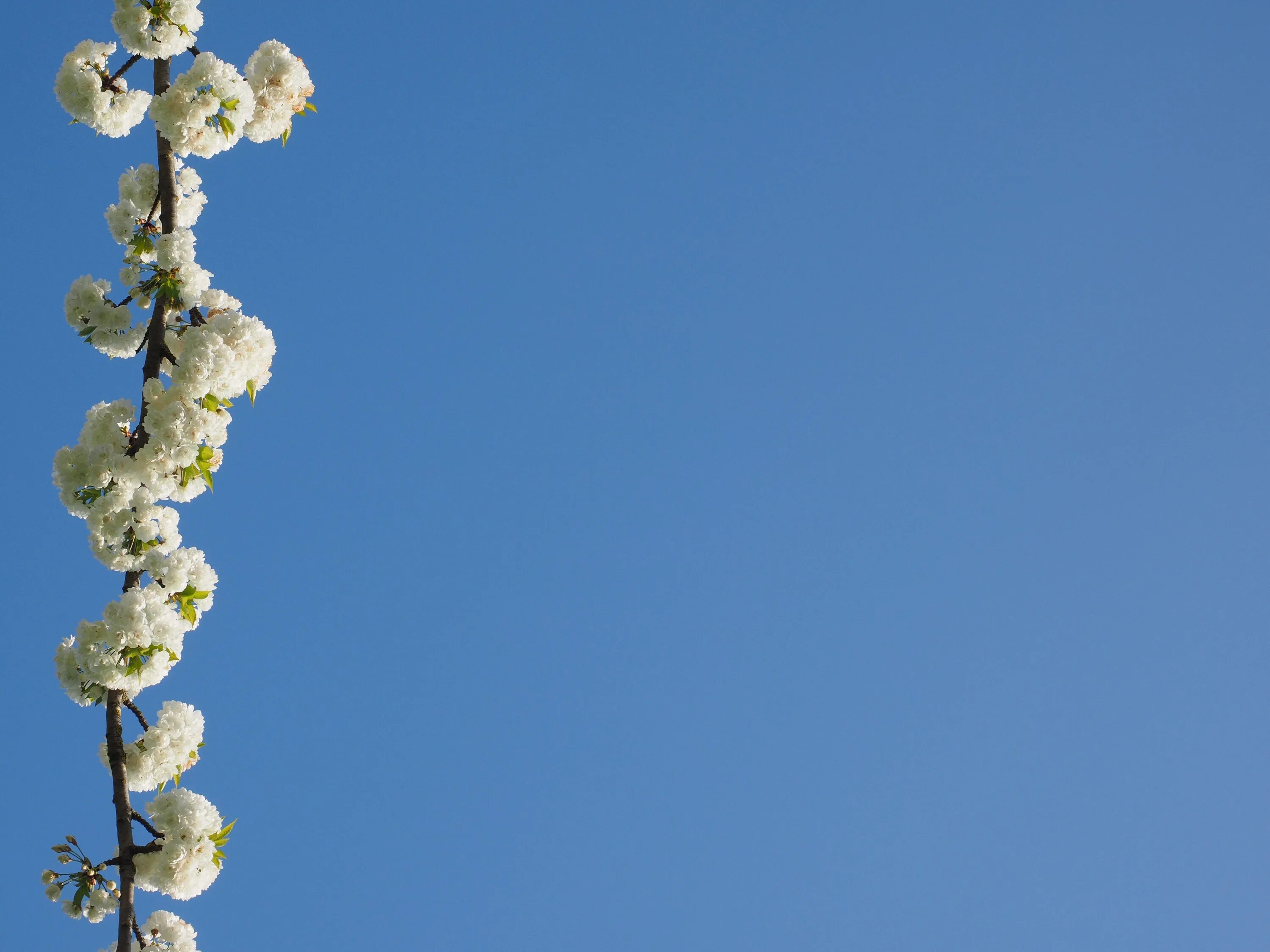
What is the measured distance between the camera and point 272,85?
5.44 m

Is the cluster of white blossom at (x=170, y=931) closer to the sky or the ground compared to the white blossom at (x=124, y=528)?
closer to the ground

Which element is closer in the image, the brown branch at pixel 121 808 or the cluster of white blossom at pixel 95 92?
the brown branch at pixel 121 808

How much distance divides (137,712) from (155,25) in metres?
3.03

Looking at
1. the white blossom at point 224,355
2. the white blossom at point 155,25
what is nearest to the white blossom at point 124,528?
the white blossom at point 224,355

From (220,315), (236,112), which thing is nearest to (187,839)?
(220,315)

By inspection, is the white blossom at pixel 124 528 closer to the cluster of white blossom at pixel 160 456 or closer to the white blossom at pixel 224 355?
the cluster of white blossom at pixel 160 456

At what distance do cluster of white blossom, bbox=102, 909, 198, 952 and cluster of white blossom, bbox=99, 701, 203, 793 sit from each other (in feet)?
1.82

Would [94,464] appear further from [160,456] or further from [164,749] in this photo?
[164,749]

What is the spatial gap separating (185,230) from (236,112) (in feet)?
2.03

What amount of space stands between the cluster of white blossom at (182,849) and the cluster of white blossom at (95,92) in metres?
3.11

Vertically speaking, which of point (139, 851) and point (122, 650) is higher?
point (122, 650)

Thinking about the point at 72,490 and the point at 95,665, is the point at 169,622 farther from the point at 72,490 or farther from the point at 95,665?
the point at 72,490

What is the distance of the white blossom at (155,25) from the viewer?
16.6 ft

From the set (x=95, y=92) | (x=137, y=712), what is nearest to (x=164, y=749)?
(x=137, y=712)
